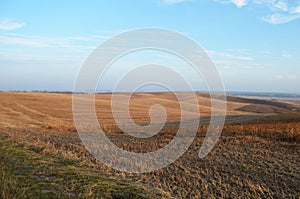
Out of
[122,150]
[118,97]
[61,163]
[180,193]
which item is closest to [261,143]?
[122,150]

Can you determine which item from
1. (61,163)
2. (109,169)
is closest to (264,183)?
(109,169)

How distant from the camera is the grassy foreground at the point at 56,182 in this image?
8.01 metres

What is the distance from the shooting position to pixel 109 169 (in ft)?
37.0

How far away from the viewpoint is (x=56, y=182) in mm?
9133

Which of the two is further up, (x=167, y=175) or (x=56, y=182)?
(x=56, y=182)

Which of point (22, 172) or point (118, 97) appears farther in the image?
point (118, 97)

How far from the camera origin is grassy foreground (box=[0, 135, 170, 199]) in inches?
315

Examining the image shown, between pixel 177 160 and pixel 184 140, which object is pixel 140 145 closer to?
pixel 184 140

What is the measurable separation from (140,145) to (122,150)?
1521mm

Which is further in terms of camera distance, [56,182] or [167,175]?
[167,175]

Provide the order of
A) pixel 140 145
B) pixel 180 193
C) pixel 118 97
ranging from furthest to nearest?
pixel 118 97 → pixel 140 145 → pixel 180 193

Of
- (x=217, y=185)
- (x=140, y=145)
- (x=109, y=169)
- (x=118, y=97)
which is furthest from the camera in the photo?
(x=118, y=97)

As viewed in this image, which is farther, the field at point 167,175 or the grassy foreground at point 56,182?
the field at point 167,175

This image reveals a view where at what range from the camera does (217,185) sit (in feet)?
31.9
